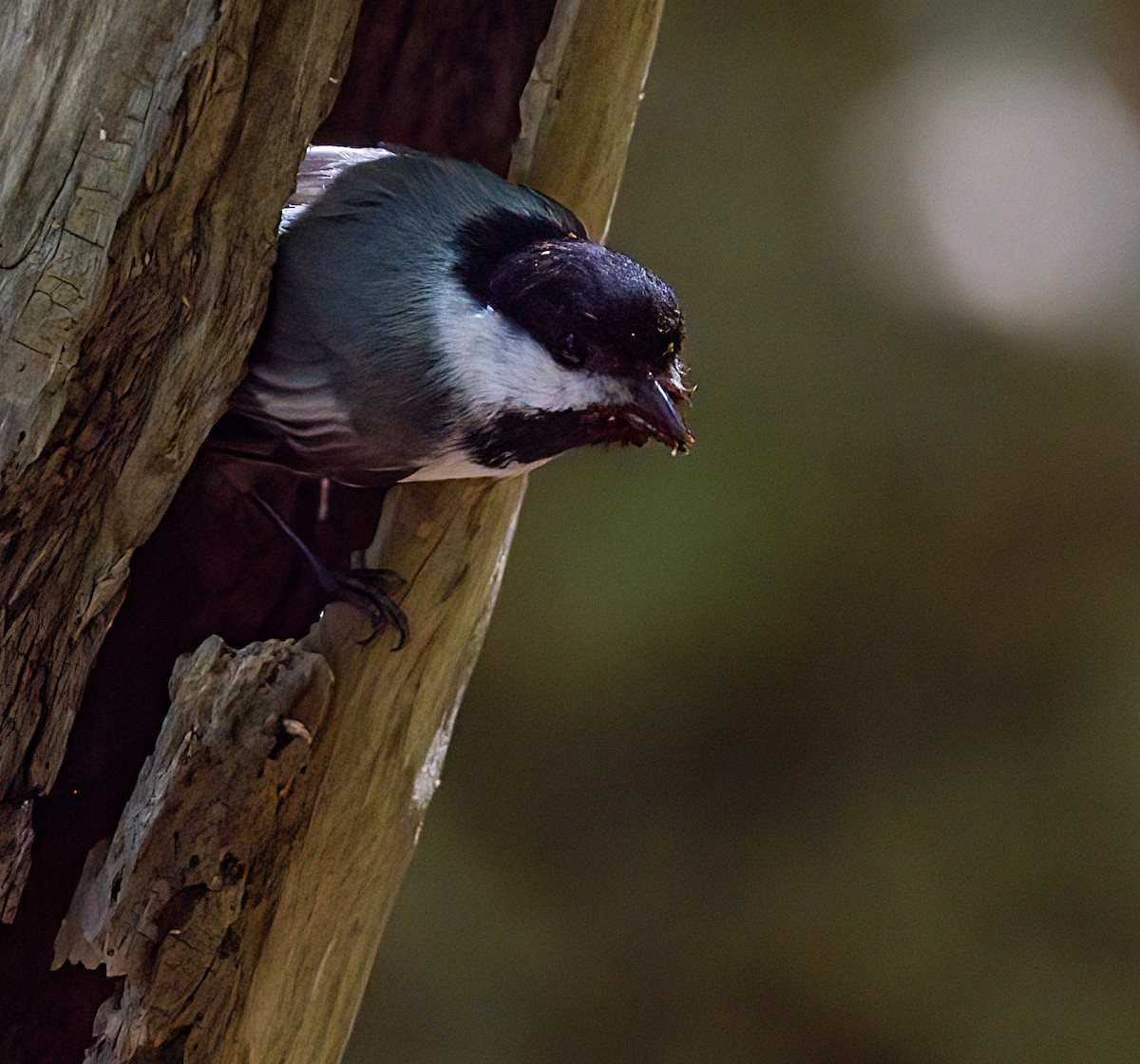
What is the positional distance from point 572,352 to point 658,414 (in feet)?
0.35

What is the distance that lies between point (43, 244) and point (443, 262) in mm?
416

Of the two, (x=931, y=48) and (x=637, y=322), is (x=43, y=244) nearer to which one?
(x=637, y=322)

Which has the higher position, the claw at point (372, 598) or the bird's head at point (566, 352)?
the bird's head at point (566, 352)

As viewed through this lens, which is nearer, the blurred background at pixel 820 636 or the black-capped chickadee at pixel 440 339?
the black-capped chickadee at pixel 440 339

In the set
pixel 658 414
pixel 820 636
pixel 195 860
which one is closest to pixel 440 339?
pixel 658 414

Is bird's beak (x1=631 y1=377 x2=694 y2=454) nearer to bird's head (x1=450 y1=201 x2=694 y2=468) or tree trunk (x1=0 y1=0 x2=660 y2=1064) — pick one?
bird's head (x1=450 y1=201 x2=694 y2=468)

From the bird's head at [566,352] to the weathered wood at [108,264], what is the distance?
0.81 feet

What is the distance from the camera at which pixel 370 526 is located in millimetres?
1686

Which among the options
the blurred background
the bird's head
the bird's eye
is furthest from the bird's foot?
the blurred background

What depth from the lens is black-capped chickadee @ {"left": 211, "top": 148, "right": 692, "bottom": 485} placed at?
1.39 meters

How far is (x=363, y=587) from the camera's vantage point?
1.58 meters

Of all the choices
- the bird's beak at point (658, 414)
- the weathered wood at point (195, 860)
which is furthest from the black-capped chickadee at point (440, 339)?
the weathered wood at point (195, 860)

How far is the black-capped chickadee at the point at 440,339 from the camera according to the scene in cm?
139

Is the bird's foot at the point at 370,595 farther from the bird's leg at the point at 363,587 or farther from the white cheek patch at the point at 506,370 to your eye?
the white cheek patch at the point at 506,370
